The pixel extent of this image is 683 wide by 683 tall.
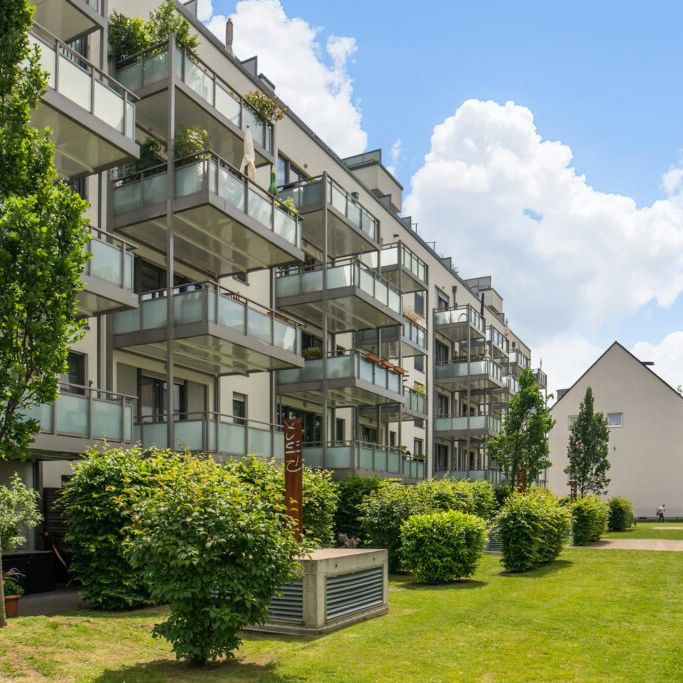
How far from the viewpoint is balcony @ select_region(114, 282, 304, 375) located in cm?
2028

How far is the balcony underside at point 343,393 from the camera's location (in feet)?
91.9

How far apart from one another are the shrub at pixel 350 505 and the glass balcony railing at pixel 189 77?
35.0 feet

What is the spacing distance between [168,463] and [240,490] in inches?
91.1

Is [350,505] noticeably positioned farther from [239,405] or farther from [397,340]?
[397,340]

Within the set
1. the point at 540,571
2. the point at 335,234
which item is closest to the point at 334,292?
the point at 335,234

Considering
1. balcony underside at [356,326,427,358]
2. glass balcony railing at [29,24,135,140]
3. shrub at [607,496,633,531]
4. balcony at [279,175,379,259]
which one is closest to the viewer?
glass balcony railing at [29,24,135,140]

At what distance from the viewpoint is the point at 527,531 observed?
19375 millimetres

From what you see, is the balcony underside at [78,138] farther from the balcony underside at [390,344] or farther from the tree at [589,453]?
the tree at [589,453]

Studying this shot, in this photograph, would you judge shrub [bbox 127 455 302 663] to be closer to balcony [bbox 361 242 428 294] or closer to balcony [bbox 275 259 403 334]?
balcony [bbox 275 259 403 334]

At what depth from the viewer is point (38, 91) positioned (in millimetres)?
11266

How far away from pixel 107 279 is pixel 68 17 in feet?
19.4

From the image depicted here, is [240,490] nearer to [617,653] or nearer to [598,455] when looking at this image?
[617,653]

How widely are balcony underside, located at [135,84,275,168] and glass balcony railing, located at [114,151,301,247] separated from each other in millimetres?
1428

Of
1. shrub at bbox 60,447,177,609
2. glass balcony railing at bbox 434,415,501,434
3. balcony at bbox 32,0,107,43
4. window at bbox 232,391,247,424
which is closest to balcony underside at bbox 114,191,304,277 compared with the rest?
window at bbox 232,391,247,424
